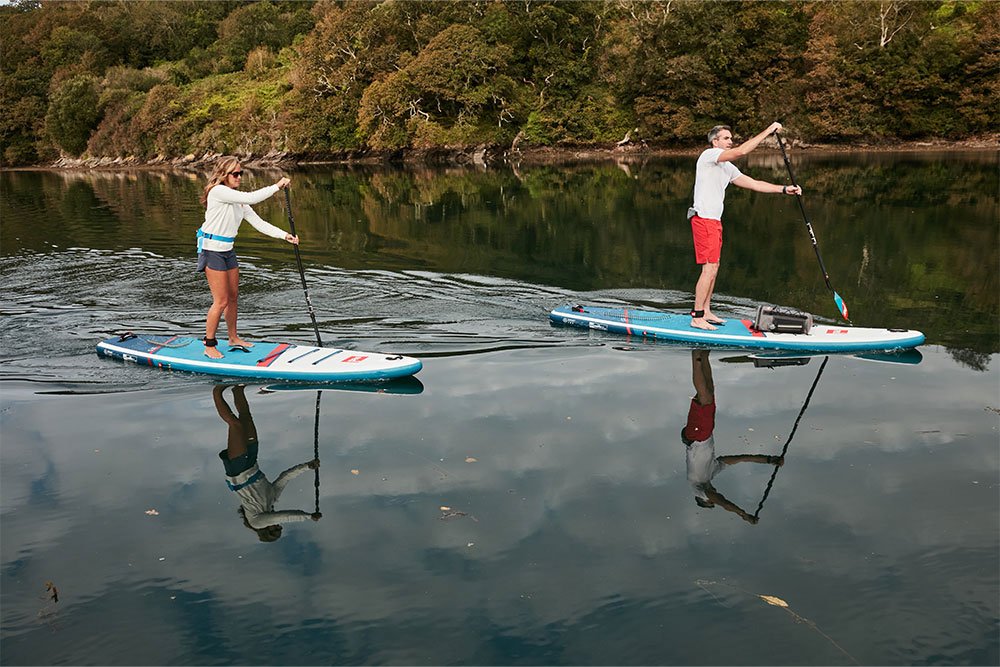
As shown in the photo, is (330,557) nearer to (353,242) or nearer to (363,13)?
A: (353,242)

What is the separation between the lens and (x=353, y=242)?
1936 centimetres

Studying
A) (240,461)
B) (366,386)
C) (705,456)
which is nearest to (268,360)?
(366,386)

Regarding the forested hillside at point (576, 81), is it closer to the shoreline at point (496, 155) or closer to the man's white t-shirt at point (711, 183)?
the shoreline at point (496, 155)

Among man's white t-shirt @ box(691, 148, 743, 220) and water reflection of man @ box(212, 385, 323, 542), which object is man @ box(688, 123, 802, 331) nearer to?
man's white t-shirt @ box(691, 148, 743, 220)

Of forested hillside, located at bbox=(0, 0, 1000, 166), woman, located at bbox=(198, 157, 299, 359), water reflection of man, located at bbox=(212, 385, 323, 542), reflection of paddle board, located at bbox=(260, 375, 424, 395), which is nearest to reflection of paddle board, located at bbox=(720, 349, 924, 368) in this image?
reflection of paddle board, located at bbox=(260, 375, 424, 395)

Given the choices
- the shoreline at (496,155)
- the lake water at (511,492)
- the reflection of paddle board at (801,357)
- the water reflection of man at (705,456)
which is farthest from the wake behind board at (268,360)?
the shoreline at (496,155)

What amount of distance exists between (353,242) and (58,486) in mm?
13574

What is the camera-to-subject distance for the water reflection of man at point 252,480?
18.4 ft

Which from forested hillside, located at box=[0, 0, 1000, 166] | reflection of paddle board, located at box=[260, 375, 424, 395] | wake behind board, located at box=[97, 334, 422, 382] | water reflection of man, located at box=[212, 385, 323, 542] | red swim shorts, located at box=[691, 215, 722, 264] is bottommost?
water reflection of man, located at box=[212, 385, 323, 542]

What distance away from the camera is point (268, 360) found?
8836 millimetres

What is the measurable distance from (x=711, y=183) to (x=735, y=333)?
1.76 metres

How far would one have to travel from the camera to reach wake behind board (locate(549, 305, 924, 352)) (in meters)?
9.16

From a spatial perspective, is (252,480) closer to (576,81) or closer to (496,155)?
(496,155)

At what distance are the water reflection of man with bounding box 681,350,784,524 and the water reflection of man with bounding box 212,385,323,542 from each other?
2684mm
